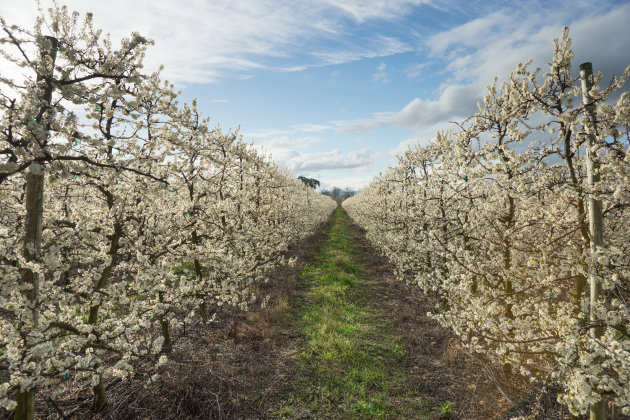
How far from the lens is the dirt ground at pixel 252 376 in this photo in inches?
222

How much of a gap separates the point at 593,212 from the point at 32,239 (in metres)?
6.89

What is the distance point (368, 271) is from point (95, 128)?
1611 cm

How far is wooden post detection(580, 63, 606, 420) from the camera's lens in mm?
3510

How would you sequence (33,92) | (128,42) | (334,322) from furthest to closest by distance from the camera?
(334,322) → (128,42) → (33,92)

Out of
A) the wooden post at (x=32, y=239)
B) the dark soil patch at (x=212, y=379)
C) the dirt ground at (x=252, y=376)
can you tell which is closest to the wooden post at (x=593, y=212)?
the dirt ground at (x=252, y=376)

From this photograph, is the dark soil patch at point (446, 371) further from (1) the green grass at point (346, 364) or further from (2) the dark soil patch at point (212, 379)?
(2) the dark soil patch at point (212, 379)

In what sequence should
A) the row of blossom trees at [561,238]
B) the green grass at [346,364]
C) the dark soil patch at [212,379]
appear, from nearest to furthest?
1. the row of blossom trees at [561,238]
2. the dark soil patch at [212,379]
3. the green grass at [346,364]

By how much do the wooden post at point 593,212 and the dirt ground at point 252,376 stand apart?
1904 mm

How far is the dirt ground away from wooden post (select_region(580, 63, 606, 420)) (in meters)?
1.90

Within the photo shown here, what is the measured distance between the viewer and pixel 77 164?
376 centimetres

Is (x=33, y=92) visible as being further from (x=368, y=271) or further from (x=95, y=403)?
(x=368, y=271)

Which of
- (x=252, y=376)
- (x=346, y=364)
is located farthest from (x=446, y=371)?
(x=252, y=376)

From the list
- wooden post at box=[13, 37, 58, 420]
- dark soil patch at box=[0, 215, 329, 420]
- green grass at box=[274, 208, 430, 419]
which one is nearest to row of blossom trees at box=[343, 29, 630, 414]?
green grass at box=[274, 208, 430, 419]

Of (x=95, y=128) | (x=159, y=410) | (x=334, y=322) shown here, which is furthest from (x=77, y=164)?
(x=334, y=322)
